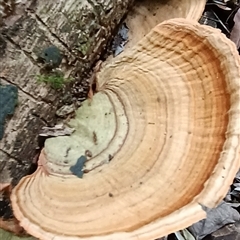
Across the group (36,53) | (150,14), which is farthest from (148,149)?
(150,14)

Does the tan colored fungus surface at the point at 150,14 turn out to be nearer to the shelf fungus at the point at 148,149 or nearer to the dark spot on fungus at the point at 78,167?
the shelf fungus at the point at 148,149

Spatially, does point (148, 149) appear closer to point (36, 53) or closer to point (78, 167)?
point (78, 167)

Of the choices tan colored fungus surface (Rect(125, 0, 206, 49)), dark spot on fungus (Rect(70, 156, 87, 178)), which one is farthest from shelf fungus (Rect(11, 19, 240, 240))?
tan colored fungus surface (Rect(125, 0, 206, 49))

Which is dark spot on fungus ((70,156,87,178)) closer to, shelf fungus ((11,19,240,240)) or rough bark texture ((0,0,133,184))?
shelf fungus ((11,19,240,240))

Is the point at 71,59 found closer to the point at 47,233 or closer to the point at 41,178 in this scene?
the point at 41,178

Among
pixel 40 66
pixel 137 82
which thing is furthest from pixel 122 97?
pixel 40 66

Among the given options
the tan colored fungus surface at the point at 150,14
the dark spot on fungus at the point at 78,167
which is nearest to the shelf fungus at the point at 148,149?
the dark spot on fungus at the point at 78,167

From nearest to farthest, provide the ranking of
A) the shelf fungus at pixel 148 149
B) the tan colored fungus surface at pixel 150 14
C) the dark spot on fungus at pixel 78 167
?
the shelf fungus at pixel 148 149 → the dark spot on fungus at pixel 78 167 → the tan colored fungus surface at pixel 150 14
